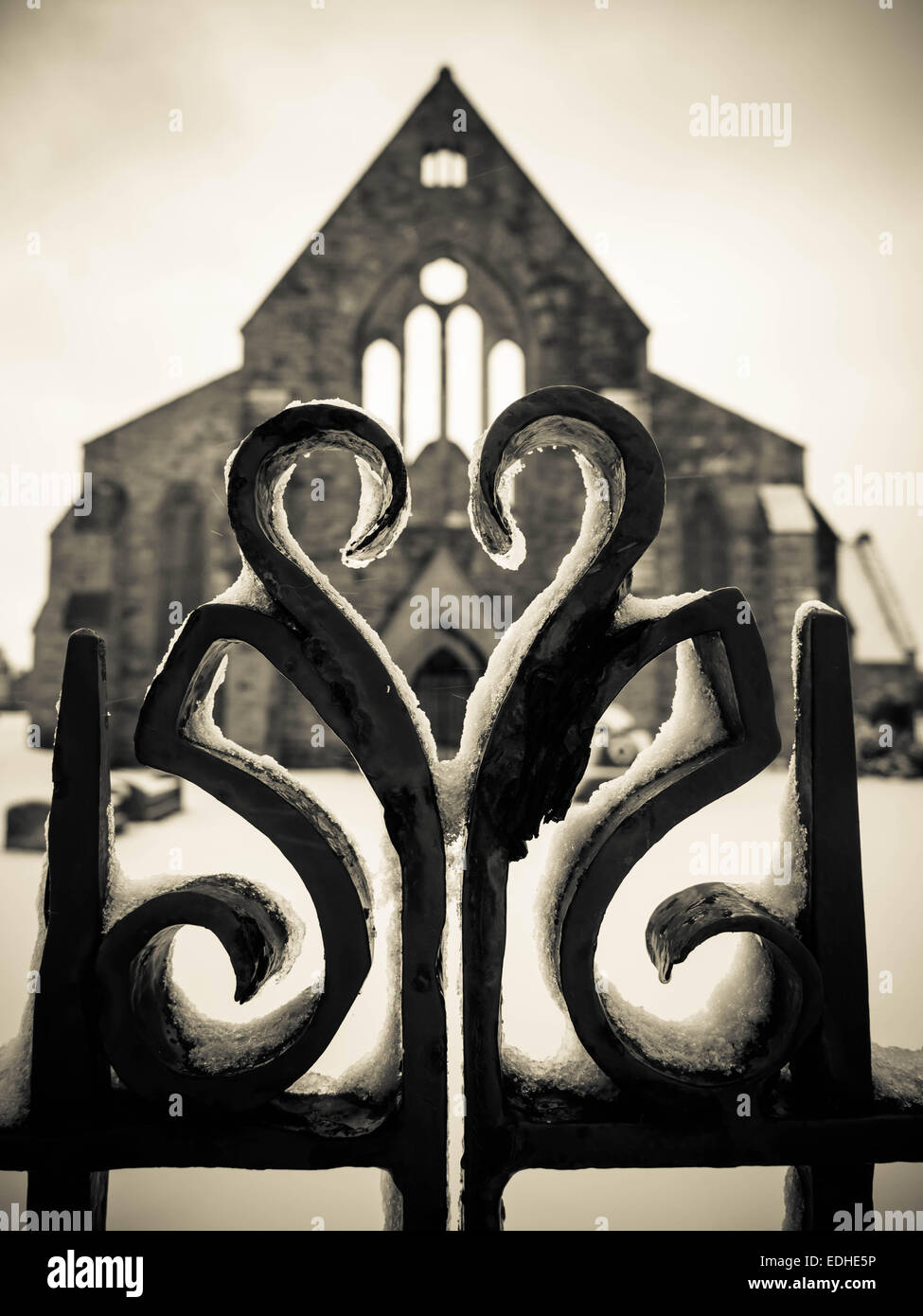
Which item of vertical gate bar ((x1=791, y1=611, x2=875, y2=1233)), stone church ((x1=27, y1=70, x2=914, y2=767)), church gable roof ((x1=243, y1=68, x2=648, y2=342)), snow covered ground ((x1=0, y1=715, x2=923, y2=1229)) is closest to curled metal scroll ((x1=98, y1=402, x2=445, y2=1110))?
snow covered ground ((x1=0, y1=715, x2=923, y2=1229))

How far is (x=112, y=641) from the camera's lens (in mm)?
12711

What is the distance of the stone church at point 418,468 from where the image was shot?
11.6 m

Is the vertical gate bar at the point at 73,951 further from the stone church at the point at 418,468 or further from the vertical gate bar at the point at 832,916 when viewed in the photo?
the stone church at the point at 418,468

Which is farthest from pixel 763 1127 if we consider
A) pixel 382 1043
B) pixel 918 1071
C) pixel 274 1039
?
pixel 274 1039

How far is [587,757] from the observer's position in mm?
1006

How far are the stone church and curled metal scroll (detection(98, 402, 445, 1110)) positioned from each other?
967cm

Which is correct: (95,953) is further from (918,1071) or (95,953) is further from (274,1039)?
(918,1071)

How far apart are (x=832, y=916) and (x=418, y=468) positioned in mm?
11156

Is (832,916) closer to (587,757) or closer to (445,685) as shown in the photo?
(587,757)

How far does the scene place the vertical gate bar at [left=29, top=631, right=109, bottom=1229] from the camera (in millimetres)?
954

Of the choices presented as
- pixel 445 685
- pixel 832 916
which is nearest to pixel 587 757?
pixel 832 916

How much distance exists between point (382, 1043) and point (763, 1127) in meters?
0.53

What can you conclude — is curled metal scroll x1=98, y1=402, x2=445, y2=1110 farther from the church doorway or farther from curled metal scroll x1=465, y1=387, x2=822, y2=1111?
the church doorway

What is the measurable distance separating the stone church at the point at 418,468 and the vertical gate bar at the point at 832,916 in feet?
31.7
